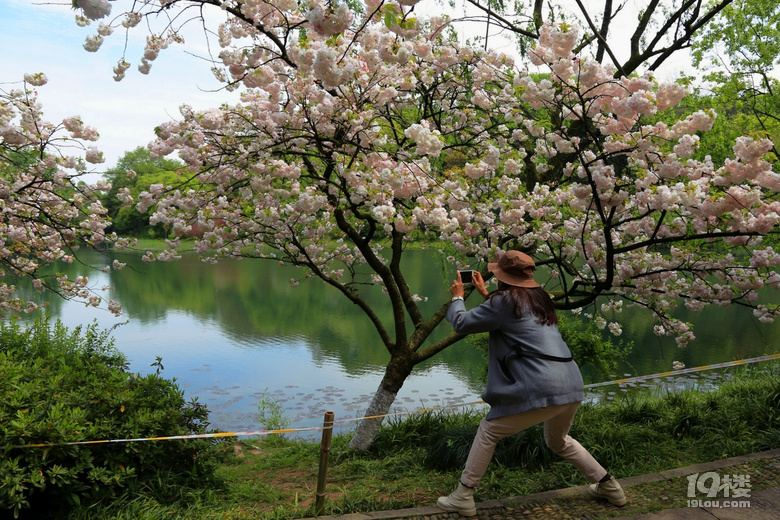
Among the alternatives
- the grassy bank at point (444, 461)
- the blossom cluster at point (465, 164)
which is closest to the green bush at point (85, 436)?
the grassy bank at point (444, 461)

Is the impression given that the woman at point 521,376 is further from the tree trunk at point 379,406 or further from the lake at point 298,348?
the lake at point 298,348

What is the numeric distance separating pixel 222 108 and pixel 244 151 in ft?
2.34

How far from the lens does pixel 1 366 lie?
3689 mm

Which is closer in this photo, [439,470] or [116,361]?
[439,470]

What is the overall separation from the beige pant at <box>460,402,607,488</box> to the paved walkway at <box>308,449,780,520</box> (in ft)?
0.81

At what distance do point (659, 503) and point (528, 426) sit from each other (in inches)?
43.2

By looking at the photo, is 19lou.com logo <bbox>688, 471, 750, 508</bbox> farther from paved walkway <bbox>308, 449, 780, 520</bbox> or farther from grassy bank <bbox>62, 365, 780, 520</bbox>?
grassy bank <bbox>62, 365, 780, 520</bbox>

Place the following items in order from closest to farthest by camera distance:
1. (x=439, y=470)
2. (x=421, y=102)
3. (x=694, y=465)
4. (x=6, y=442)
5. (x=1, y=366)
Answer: (x=6, y=442) < (x=1, y=366) < (x=694, y=465) < (x=439, y=470) < (x=421, y=102)

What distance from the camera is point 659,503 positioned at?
3.33 meters

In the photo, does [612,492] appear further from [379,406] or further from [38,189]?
[38,189]

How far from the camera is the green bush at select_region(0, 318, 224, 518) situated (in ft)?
9.59

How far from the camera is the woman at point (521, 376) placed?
2.94 meters

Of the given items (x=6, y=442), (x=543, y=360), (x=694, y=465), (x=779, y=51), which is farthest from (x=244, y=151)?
(x=779, y=51)

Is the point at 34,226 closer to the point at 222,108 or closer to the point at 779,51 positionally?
the point at 222,108
